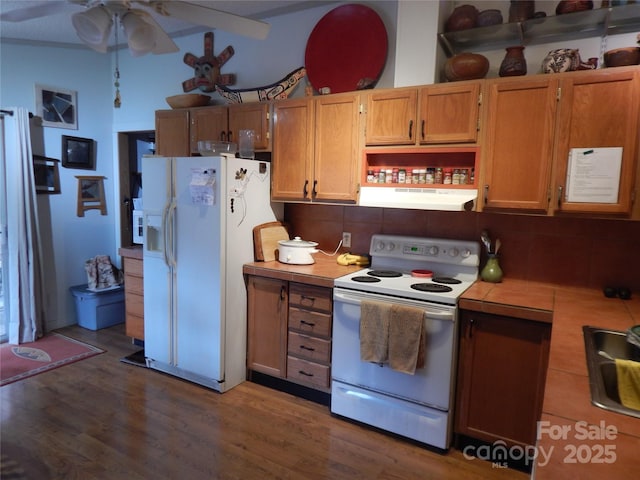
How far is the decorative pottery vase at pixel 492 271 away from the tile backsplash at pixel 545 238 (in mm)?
114

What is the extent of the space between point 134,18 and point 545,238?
2.54m

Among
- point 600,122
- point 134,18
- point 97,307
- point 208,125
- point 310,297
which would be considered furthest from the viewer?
point 97,307

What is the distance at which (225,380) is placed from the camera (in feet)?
9.98

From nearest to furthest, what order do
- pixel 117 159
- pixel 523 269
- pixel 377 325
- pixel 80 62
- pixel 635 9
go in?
pixel 635 9, pixel 377 325, pixel 523 269, pixel 80 62, pixel 117 159

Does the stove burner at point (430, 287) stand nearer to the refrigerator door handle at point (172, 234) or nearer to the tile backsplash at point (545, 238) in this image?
the tile backsplash at point (545, 238)

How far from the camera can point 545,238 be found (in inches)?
103

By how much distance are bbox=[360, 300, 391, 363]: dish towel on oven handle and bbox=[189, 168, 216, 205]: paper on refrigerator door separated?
127cm

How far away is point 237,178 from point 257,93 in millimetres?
861

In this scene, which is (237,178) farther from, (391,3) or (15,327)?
(15,327)

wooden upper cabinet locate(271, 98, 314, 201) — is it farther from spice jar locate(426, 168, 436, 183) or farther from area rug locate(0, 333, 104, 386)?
area rug locate(0, 333, 104, 386)

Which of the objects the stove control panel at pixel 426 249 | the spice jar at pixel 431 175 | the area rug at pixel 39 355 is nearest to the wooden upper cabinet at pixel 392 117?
the spice jar at pixel 431 175

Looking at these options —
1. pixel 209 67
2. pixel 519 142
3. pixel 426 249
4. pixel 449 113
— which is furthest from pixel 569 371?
pixel 209 67

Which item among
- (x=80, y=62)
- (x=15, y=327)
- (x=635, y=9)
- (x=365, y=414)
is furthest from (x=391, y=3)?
(x=15, y=327)

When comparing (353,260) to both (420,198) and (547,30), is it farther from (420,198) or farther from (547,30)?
(547,30)
